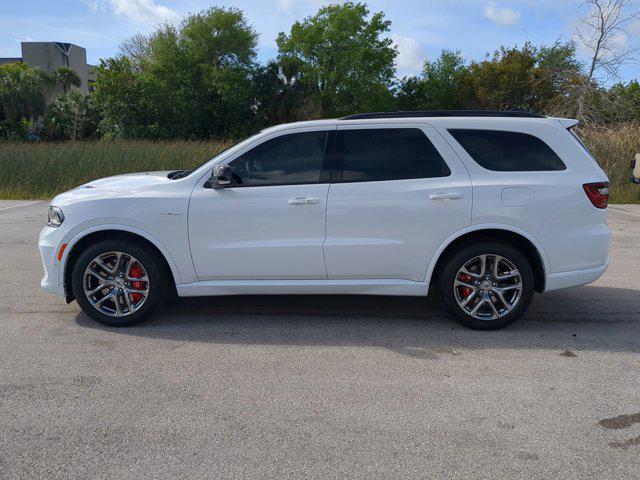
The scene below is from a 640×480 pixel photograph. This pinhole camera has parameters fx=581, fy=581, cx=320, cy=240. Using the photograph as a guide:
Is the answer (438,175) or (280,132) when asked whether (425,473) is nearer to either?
(438,175)

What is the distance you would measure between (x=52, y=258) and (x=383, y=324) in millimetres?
3077

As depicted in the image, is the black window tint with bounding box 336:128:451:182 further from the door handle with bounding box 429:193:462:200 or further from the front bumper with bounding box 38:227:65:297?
the front bumper with bounding box 38:227:65:297

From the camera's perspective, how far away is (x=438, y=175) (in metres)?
5.15

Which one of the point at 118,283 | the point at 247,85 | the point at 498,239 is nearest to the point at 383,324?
the point at 498,239

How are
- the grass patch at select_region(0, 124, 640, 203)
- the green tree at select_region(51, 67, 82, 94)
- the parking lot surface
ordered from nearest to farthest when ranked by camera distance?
the parking lot surface → the grass patch at select_region(0, 124, 640, 203) → the green tree at select_region(51, 67, 82, 94)

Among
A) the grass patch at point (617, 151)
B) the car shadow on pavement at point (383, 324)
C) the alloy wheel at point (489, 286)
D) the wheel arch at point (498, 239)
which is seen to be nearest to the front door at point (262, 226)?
the car shadow on pavement at point (383, 324)

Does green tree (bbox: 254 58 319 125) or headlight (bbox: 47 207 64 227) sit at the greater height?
green tree (bbox: 254 58 319 125)

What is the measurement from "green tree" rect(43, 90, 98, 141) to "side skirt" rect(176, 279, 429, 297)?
48.0m

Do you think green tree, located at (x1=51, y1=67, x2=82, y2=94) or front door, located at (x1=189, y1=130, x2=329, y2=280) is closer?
front door, located at (x1=189, y1=130, x2=329, y2=280)

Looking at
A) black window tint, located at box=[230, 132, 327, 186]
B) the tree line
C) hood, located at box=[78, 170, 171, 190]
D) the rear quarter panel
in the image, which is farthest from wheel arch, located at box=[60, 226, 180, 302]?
the tree line

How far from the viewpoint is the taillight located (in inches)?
199

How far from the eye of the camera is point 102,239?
5293 millimetres

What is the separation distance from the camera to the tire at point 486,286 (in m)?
5.12

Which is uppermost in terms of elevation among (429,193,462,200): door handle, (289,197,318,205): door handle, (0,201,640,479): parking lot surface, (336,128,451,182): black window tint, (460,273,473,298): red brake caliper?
(336,128,451,182): black window tint
